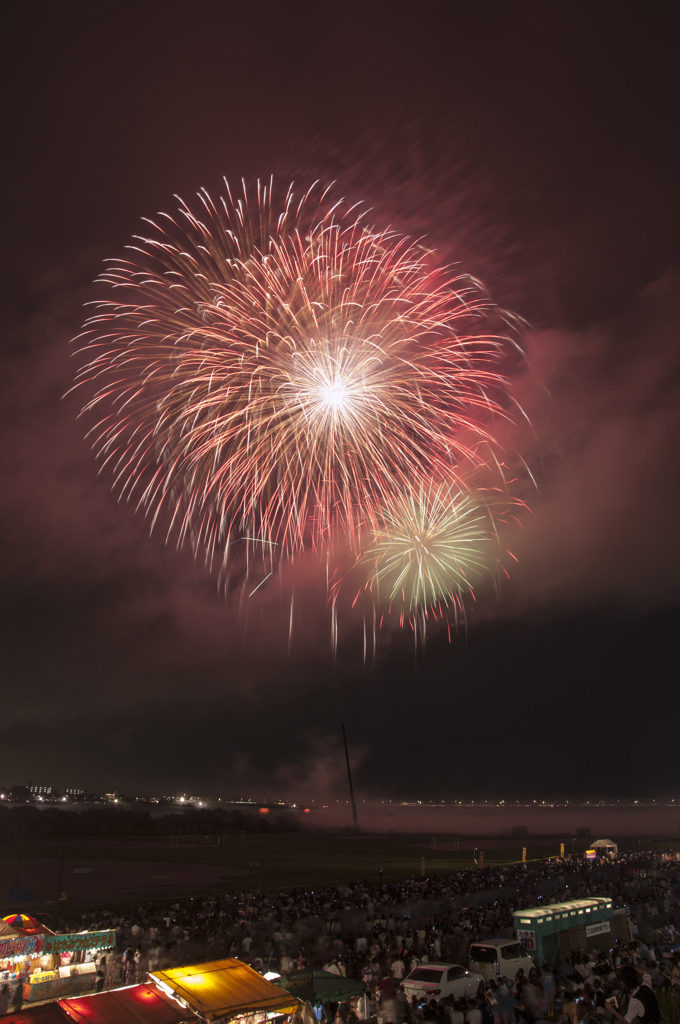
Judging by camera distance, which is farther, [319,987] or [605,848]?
[605,848]

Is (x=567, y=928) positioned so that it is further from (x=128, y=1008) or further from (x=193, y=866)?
(x=193, y=866)

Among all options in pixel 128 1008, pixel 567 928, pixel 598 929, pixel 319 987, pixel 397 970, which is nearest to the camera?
pixel 128 1008

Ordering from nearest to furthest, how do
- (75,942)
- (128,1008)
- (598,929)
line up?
(128,1008) → (75,942) → (598,929)

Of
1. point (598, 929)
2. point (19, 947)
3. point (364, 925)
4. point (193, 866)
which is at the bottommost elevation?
point (193, 866)

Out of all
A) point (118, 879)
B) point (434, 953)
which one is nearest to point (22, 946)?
point (434, 953)

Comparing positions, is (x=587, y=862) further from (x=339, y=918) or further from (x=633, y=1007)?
(x=633, y=1007)

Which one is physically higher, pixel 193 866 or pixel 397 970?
pixel 397 970

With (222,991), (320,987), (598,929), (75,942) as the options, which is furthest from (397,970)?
(75,942)

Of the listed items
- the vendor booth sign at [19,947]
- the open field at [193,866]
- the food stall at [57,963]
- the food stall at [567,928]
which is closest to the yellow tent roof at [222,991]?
the food stall at [57,963]

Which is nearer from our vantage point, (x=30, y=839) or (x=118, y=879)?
(x=118, y=879)
